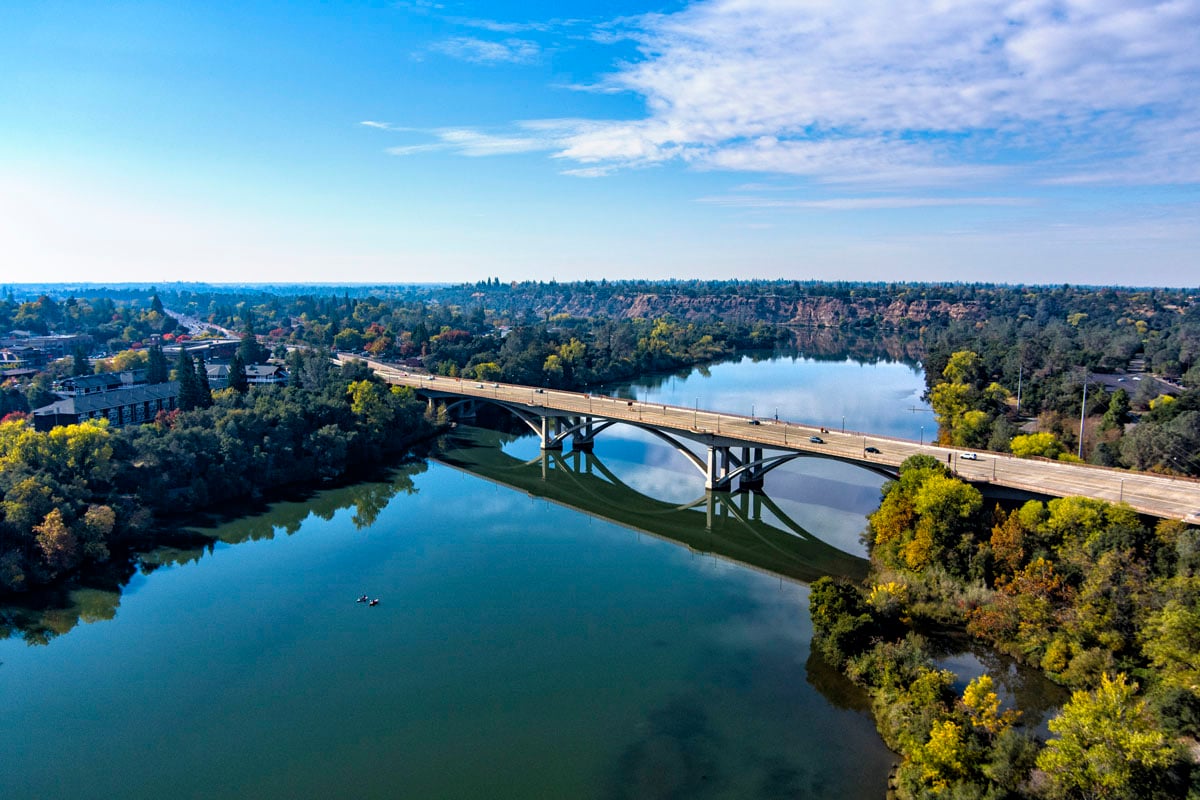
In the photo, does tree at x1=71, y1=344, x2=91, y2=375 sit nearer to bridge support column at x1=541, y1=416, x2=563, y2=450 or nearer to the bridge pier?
bridge support column at x1=541, y1=416, x2=563, y2=450

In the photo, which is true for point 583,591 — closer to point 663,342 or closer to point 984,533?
point 984,533

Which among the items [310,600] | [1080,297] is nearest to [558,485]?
[310,600]

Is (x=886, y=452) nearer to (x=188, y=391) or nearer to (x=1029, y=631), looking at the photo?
(x=1029, y=631)

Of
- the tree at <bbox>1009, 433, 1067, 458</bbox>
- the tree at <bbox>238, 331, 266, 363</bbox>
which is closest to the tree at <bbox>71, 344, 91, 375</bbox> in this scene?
the tree at <bbox>238, 331, 266, 363</bbox>

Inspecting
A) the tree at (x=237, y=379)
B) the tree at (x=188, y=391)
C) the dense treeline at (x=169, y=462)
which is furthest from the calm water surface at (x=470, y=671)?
the tree at (x=237, y=379)

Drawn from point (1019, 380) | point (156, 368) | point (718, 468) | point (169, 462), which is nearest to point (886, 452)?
point (718, 468)

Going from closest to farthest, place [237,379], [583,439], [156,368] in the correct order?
[583,439] < [237,379] < [156,368]
